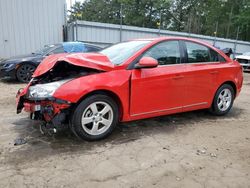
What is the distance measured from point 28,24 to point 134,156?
12318 mm

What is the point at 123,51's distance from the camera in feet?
13.8

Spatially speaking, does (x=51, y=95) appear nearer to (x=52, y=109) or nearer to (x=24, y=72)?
(x=52, y=109)

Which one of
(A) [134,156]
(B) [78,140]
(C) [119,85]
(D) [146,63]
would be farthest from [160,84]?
(B) [78,140]

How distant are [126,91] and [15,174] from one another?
71.4 inches

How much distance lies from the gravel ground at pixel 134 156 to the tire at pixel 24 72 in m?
3.99

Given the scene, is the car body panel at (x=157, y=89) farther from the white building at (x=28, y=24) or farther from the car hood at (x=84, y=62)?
the white building at (x=28, y=24)

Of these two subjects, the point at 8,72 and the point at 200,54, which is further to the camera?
the point at 8,72

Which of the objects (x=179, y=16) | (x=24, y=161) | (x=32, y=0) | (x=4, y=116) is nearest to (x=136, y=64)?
(x=24, y=161)

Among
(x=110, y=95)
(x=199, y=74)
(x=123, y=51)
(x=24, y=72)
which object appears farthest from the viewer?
(x=24, y=72)

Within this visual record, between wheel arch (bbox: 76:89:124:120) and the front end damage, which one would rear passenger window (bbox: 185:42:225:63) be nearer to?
wheel arch (bbox: 76:89:124:120)

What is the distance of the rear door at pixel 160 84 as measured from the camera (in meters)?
3.84

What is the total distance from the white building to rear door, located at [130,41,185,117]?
11.2m

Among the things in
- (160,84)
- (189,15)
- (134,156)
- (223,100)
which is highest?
(189,15)

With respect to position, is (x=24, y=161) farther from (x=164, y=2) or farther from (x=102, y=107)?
(x=164, y=2)
